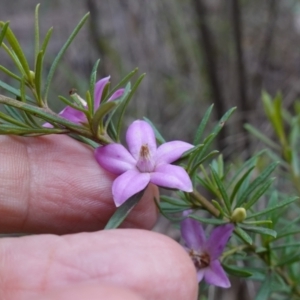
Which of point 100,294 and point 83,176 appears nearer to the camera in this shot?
point 100,294

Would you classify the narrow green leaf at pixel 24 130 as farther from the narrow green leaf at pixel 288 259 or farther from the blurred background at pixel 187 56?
the blurred background at pixel 187 56

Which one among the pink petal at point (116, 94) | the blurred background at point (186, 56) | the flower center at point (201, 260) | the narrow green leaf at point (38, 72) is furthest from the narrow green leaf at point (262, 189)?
the blurred background at point (186, 56)

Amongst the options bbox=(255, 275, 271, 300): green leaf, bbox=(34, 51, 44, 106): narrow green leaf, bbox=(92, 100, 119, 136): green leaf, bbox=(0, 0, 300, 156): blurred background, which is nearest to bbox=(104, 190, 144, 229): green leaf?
bbox=(92, 100, 119, 136): green leaf

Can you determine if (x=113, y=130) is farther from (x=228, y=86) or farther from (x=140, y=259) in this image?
A: (x=228, y=86)

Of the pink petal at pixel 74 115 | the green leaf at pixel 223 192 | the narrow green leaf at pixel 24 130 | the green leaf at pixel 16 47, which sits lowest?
the green leaf at pixel 223 192

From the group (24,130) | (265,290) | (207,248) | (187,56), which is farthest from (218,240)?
(187,56)

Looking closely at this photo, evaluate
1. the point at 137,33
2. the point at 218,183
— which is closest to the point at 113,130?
the point at 218,183

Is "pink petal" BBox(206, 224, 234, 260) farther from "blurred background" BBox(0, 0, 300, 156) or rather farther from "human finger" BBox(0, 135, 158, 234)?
"blurred background" BBox(0, 0, 300, 156)
